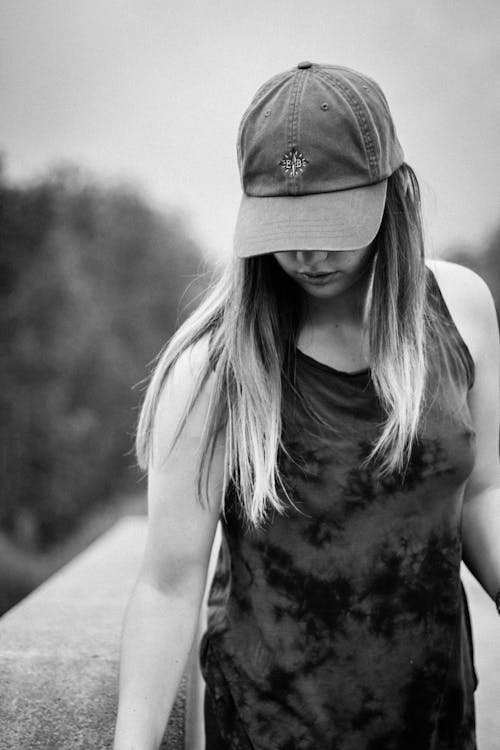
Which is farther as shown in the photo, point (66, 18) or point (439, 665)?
point (66, 18)

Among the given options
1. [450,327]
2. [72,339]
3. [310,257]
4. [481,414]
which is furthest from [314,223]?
[72,339]

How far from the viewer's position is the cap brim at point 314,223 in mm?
1195

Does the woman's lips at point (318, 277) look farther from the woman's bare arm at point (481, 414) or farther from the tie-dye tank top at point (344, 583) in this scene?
the woman's bare arm at point (481, 414)

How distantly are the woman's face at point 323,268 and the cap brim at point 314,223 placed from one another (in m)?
0.04

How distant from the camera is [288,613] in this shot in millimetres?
1312

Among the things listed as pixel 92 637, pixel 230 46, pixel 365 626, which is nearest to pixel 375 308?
pixel 365 626

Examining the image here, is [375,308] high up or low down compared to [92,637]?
up

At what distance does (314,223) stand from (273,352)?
241mm

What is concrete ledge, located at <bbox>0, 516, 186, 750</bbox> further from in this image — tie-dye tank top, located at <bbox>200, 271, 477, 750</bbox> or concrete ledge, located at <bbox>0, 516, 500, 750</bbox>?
tie-dye tank top, located at <bbox>200, 271, 477, 750</bbox>

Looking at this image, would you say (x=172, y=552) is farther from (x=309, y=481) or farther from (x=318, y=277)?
(x=318, y=277)

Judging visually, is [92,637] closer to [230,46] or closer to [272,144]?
[272,144]

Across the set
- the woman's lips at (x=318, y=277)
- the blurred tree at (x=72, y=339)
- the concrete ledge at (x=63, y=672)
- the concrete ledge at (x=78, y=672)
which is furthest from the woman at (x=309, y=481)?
the blurred tree at (x=72, y=339)

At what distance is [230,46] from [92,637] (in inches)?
374

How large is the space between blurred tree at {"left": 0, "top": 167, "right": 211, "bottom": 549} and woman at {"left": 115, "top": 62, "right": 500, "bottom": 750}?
1453 cm
